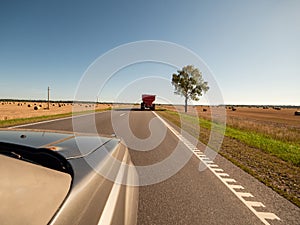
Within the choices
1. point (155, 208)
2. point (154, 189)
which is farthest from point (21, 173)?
point (154, 189)

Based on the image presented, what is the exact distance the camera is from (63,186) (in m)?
1.58

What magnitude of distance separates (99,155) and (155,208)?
1266 millimetres

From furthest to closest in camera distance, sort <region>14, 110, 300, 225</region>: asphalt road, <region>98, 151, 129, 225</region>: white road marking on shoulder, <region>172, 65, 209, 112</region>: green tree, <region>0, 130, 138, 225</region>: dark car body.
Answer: <region>172, 65, 209, 112</region>: green tree → <region>14, 110, 300, 225</region>: asphalt road → <region>98, 151, 129, 225</region>: white road marking on shoulder → <region>0, 130, 138, 225</region>: dark car body

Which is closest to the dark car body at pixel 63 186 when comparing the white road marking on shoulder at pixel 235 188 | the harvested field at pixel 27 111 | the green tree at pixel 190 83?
the white road marking on shoulder at pixel 235 188

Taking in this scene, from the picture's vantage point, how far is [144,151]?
6.62 meters

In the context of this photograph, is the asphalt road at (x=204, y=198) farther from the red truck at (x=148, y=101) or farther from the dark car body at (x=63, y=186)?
the red truck at (x=148, y=101)

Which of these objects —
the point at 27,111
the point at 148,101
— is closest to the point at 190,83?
the point at 148,101

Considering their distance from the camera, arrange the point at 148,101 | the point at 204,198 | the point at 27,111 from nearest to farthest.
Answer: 1. the point at 204,198
2. the point at 27,111
3. the point at 148,101

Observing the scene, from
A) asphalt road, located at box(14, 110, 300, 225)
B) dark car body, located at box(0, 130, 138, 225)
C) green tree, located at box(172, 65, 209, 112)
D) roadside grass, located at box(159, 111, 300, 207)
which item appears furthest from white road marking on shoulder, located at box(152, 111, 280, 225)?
green tree, located at box(172, 65, 209, 112)

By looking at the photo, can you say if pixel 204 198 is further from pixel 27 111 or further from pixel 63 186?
pixel 27 111

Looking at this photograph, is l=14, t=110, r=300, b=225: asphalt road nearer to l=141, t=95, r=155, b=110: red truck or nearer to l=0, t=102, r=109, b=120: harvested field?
l=0, t=102, r=109, b=120: harvested field

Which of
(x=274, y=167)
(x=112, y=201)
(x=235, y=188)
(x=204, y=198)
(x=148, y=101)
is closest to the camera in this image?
(x=112, y=201)

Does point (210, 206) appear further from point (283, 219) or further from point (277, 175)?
point (277, 175)

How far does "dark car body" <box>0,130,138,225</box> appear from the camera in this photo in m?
1.23
